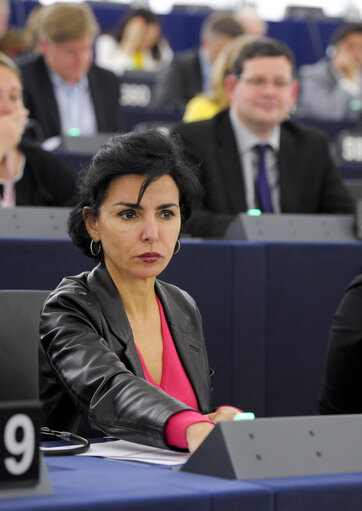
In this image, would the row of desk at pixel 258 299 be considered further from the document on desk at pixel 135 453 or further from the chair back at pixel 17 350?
the document on desk at pixel 135 453

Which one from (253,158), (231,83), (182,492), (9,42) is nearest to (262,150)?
(253,158)

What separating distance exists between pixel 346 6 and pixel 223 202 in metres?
6.79

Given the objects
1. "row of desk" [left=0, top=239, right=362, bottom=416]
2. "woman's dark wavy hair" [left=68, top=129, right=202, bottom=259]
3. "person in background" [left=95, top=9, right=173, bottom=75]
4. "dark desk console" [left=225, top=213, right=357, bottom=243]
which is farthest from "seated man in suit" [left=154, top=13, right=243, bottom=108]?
"woman's dark wavy hair" [left=68, top=129, right=202, bottom=259]

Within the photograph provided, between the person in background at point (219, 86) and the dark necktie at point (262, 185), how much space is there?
1.64ft

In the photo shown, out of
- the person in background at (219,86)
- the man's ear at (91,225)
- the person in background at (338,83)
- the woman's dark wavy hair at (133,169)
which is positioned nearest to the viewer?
the woman's dark wavy hair at (133,169)

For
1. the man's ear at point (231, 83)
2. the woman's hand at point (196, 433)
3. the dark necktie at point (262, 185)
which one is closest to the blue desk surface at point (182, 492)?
the woman's hand at point (196, 433)

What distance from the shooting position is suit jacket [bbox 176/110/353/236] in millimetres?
3393

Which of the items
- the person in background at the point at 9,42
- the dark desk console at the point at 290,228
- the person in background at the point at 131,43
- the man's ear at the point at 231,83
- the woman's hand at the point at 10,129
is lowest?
the dark desk console at the point at 290,228

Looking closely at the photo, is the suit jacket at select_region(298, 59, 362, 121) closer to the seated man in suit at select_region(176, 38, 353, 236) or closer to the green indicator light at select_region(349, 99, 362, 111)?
the green indicator light at select_region(349, 99, 362, 111)

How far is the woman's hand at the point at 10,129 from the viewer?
10.6 ft

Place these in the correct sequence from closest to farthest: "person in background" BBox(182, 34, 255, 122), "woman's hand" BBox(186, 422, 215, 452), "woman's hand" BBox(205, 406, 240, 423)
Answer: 1. "woman's hand" BBox(186, 422, 215, 452)
2. "woman's hand" BBox(205, 406, 240, 423)
3. "person in background" BBox(182, 34, 255, 122)

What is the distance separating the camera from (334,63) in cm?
682

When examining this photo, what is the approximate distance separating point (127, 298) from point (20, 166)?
1629mm

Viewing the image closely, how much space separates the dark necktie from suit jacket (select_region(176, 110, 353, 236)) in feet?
0.17
